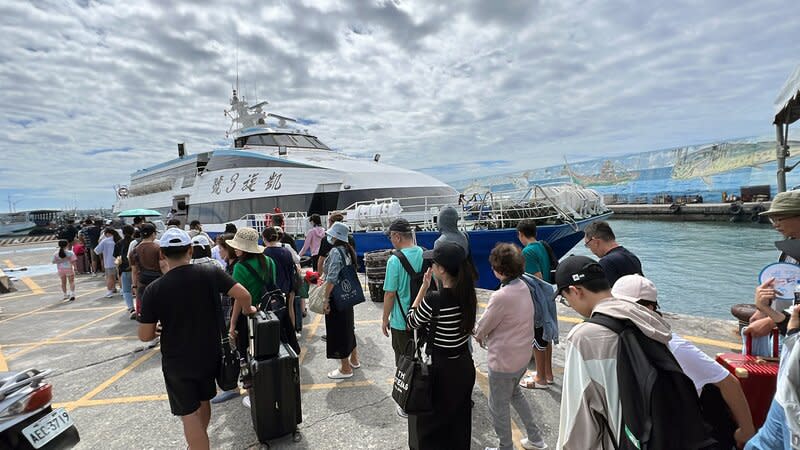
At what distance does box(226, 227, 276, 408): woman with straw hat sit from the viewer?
340 centimetres

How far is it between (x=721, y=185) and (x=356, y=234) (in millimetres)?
38072

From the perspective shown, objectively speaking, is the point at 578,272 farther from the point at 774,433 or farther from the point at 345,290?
the point at 345,290

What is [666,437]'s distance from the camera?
3.85 feet

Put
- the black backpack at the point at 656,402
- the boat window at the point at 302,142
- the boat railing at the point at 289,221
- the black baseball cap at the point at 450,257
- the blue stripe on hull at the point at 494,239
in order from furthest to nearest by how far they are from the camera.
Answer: the boat window at the point at 302,142
the boat railing at the point at 289,221
the blue stripe on hull at the point at 494,239
the black baseball cap at the point at 450,257
the black backpack at the point at 656,402

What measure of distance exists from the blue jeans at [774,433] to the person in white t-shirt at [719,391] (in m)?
0.35

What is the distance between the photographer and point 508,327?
95.0 inches

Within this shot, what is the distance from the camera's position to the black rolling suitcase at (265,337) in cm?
270

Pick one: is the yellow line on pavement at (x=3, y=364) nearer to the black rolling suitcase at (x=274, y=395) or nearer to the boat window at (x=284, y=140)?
the black rolling suitcase at (x=274, y=395)

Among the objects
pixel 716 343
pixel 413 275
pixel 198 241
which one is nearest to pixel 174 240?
pixel 198 241

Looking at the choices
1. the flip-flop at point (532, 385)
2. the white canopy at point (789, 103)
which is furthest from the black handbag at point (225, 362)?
the white canopy at point (789, 103)

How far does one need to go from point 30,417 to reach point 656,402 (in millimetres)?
3574

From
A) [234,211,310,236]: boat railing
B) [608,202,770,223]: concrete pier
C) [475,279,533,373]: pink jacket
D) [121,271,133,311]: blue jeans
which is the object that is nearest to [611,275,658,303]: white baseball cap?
[475,279,533,373]: pink jacket

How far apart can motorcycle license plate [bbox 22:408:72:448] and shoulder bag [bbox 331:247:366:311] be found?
2.11 m

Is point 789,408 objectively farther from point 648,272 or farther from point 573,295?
point 648,272
